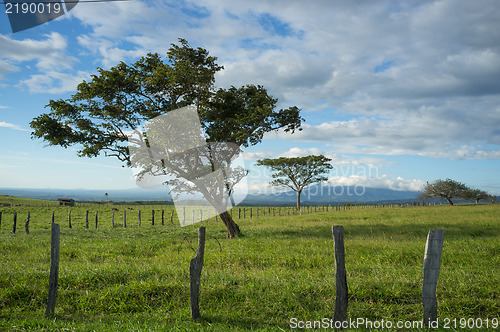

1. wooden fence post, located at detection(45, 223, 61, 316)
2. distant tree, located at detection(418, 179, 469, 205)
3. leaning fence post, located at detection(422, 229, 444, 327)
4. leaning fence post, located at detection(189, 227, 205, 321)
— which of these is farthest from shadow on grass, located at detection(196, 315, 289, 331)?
distant tree, located at detection(418, 179, 469, 205)

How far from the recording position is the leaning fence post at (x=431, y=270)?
605 cm

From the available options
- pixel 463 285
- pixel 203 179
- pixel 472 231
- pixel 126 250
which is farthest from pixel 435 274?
pixel 472 231

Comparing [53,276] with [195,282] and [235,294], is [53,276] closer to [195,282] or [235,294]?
[195,282]

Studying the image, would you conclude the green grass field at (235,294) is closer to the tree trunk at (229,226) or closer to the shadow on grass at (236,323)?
the shadow on grass at (236,323)

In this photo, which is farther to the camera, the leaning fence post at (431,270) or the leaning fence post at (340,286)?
the leaning fence post at (340,286)

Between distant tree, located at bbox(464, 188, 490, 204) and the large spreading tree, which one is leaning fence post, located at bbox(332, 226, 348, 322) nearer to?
the large spreading tree

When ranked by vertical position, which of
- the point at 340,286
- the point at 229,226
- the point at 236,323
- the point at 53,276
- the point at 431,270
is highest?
the point at 431,270

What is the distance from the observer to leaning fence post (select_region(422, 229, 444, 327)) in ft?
19.8

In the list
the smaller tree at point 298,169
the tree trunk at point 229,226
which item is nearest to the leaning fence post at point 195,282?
the tree trunk at point 229,226

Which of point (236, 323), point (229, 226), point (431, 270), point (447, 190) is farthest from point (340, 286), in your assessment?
point (447, 190)

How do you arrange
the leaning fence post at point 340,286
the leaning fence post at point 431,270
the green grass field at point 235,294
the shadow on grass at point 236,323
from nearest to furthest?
the leaning fence post at point 431,270 < the leaning fence post at point 340,286 < the shadow on grass at point 236,323 < the green grass field at point 235,294

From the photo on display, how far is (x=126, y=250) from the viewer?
14.6 metres

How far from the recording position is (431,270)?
609cm

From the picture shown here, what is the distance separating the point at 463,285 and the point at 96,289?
365 inches
